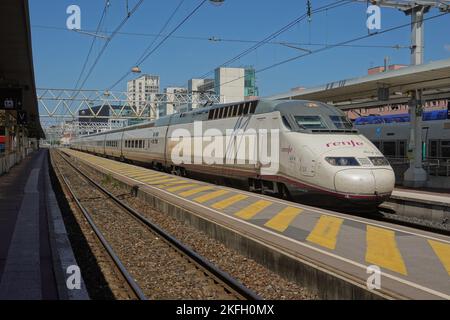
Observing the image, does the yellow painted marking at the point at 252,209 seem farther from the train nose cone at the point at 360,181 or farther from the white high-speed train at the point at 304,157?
the train nose cone at the point at 360,181

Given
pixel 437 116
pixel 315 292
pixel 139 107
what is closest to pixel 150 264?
pixel 315 292

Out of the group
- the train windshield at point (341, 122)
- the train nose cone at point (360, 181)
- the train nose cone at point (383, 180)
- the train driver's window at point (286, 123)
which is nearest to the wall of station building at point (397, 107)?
the train windshield at point (341, 122)

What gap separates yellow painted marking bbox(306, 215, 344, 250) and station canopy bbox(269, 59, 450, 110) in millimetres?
7681

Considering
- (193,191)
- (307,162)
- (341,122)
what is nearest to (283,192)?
(307,162)

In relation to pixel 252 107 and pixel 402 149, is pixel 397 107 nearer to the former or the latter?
pixel 402 149

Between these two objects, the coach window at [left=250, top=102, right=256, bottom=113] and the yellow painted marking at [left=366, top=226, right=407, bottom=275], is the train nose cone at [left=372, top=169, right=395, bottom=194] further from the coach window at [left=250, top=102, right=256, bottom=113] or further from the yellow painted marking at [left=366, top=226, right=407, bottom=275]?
the coach window at [left=250, top=102, right=256, bottom=113]

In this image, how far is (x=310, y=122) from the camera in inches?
515

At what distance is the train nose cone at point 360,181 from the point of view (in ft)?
35.6

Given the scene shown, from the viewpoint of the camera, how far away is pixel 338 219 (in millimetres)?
10266

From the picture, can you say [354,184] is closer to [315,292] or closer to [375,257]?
[375,257]

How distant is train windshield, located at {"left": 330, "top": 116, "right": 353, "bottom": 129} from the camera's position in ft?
43.0

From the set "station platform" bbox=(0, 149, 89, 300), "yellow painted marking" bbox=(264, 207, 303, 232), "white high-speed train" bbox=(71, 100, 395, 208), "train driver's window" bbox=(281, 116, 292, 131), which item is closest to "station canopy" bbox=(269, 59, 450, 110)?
"white high-speed train" bbox=(71, 100, 395, 208)

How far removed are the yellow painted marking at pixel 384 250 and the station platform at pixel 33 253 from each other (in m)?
3.90

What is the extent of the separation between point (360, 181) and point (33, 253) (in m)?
6.77
